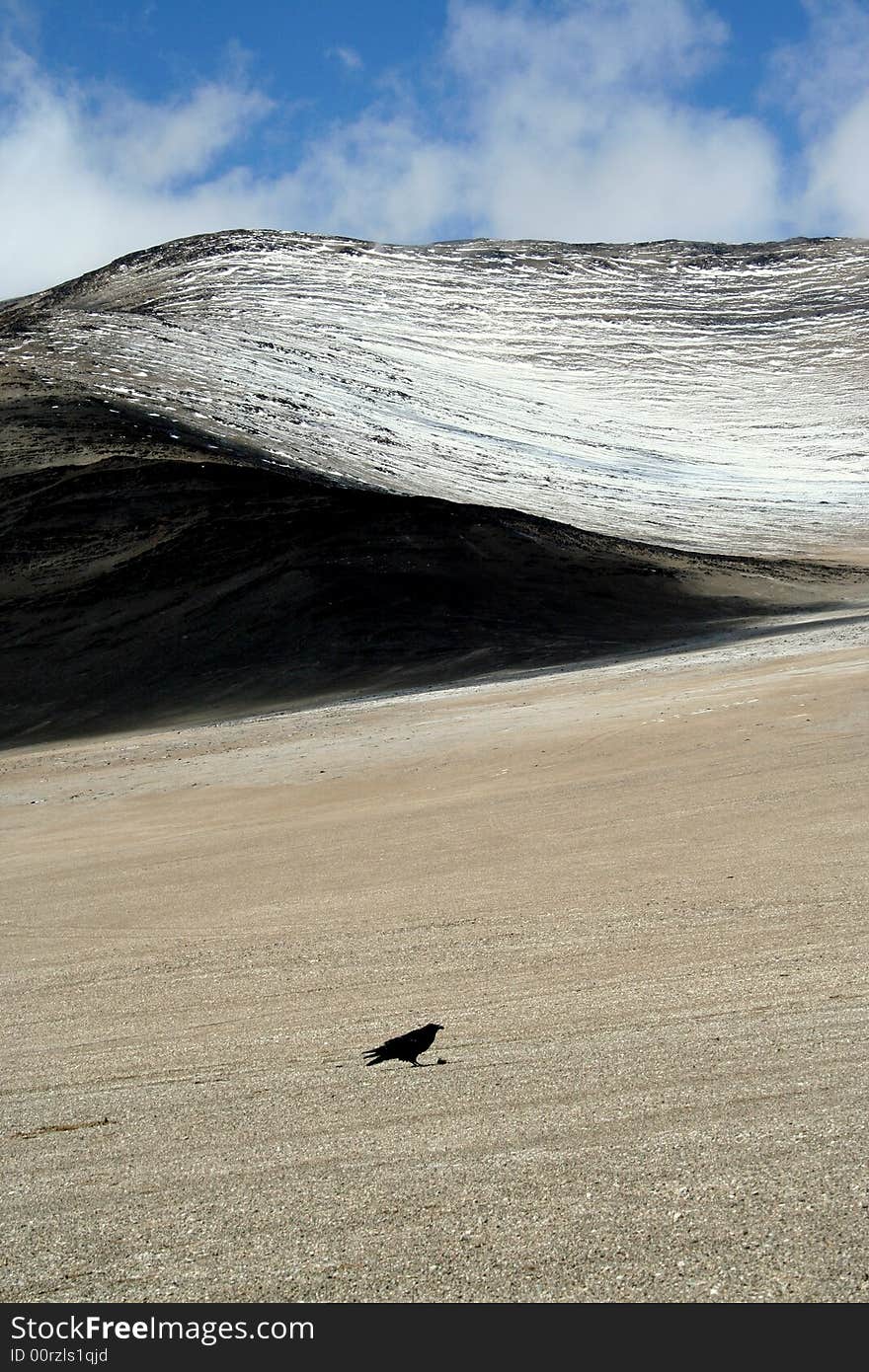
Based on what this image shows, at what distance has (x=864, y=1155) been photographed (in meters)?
3.17

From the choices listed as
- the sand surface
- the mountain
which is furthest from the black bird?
the mountain

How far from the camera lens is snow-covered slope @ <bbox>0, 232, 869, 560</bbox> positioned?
38.0m

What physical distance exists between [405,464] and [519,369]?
2105 centimetres

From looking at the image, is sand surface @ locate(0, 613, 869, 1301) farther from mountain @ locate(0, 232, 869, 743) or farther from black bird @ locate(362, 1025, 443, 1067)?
mountain @ locate(0, 232, 869, 743)

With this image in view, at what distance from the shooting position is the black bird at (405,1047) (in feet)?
14.1

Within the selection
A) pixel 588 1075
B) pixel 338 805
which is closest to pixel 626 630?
pixel 338 805

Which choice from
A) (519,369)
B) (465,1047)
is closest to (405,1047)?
(465,1047)

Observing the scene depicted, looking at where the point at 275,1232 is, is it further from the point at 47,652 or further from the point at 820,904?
the point at 47,652

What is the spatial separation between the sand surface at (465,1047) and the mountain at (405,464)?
12.4m

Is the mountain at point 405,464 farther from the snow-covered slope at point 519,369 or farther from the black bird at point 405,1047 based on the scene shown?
the black bird at point 405,1047

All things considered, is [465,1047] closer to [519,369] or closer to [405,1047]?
[405,1047]

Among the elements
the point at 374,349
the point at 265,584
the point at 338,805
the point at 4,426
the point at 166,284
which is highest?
the point at 166,284

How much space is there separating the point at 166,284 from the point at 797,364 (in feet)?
99.6

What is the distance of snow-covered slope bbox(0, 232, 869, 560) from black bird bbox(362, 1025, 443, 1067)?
29749 mm
